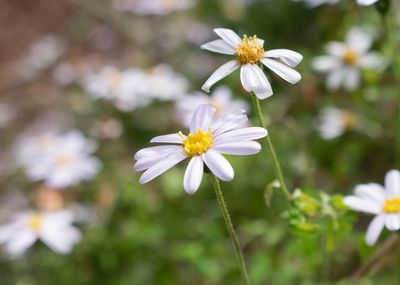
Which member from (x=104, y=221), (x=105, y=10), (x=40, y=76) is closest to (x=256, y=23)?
(x=105, y=10)

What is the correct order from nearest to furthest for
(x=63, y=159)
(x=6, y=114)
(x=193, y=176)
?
(x=193, y=176) < (x=63, y=159) < (x=6, y=114)

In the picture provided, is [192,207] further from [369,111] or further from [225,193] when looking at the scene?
[369,111]

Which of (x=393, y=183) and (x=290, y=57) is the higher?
(x=290, y=57)

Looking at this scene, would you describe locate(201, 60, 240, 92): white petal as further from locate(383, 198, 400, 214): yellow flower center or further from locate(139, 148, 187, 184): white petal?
locate(383, 198, 400, 214): yellow flower center

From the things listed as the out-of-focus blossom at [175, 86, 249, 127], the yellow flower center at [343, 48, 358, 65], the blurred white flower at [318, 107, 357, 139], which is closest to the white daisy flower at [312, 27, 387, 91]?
the yellow flower center at [343, 48, 358, 65]

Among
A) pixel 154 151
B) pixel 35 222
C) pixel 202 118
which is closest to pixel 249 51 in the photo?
pixel 202 118

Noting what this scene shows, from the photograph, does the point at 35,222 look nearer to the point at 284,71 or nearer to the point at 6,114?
the point at 284,71
